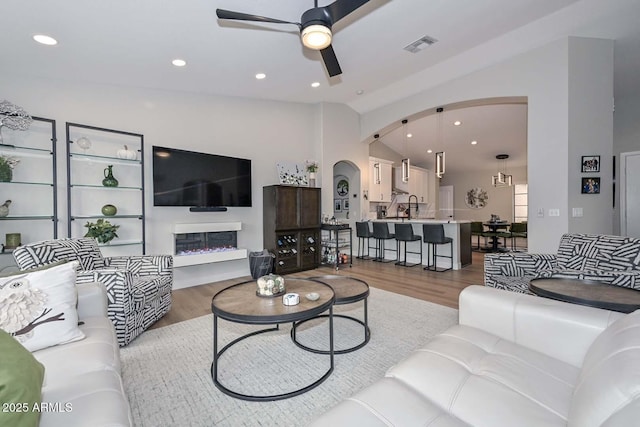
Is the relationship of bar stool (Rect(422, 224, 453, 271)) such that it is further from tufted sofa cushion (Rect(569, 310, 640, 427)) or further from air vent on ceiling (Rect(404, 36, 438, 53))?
tufted sofa cushion (Rect(569, 310, 640, 427))

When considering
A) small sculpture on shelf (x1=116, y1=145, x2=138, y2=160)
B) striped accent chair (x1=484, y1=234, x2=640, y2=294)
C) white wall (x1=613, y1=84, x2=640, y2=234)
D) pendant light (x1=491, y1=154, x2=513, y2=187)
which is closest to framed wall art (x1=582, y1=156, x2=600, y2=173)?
striped accent chair (x1=484, y1=234, x2=640, y2=294)

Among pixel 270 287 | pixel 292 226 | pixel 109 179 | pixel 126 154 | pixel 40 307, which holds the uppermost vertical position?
pixel 126 154

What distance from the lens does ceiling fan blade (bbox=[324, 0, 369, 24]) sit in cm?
228

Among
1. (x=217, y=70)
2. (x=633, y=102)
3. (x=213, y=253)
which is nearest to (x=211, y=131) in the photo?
Answer: (x=217, y=70)

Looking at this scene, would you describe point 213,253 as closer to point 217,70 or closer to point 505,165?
point 217,70

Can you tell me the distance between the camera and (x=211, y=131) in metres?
4.75

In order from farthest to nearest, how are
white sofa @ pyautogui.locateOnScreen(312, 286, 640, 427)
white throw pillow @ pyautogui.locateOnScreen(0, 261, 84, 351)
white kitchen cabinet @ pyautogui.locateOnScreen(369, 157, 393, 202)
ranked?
white kitchen cabinet @ pyautogui.locateOnScreen(369, 157, 393, 202), white throw pillow @ pyautogui.locateOnScreen(0, 261, 84, 351), white sofa @ pyautogui.locateOnScreen(312, 286, 640, 427)

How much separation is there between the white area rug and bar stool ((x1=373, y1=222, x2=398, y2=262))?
306 centimetres

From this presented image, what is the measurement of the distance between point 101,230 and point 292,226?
2.84 m

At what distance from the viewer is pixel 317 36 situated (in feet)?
7.91

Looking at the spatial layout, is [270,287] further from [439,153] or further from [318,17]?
[439,153]

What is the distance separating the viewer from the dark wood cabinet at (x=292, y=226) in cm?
516

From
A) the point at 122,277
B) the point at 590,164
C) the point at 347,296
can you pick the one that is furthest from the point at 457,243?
the point at 122,277

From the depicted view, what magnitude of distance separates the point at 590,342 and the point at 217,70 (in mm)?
4539
